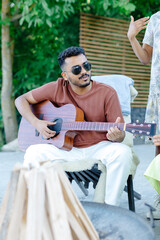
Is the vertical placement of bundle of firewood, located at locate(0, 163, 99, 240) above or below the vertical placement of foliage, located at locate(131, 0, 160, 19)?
below

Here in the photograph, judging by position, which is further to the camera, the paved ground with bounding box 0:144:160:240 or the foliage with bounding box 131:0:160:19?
the foliage with bounding box 131:0:160:19

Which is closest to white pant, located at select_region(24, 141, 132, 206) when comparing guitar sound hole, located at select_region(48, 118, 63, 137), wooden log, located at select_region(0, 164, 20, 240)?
guitar sound hole, located at select_region(48, 118, 63, 137)

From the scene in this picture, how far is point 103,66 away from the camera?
7.79 m

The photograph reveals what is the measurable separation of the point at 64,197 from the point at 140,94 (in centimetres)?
735

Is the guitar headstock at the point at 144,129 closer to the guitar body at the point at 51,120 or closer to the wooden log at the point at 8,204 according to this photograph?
the guitar body at the point at 51,120

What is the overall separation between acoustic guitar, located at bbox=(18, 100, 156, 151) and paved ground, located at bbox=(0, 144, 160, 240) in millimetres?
798

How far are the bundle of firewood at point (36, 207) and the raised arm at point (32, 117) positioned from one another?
1.63 m

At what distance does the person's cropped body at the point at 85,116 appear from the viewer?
2.43 metres

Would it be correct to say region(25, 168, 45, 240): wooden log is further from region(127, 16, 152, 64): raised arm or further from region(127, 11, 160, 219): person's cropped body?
region(127, 16, 152, 64): raised arm

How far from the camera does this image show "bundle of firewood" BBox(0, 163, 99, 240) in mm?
1119

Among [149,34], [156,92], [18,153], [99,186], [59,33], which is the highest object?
[59,33]

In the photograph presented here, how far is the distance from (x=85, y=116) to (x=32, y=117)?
0.52 meters

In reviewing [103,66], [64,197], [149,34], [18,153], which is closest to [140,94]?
[103,66]

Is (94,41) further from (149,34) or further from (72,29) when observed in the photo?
(149,34)
